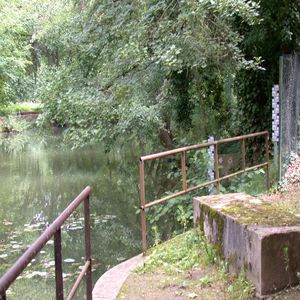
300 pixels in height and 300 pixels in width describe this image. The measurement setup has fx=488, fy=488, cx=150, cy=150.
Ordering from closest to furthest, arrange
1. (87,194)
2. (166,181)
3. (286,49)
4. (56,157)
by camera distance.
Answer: (87,194) < (286,49) < (166,181) < (56,157)

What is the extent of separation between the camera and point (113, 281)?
16.8 ft

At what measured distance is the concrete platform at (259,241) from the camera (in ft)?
13.3

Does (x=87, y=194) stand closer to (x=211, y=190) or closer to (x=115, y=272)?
(x=115, y=272)

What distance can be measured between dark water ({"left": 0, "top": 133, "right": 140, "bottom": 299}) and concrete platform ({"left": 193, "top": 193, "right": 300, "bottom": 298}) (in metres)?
3.40

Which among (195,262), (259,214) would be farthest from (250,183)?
Answer: (259,214)

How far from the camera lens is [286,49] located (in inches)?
363

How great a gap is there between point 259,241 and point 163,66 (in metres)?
5.47

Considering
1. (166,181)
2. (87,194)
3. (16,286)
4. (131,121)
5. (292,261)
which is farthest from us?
(166,181)

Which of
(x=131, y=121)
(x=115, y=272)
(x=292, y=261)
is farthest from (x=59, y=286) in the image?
(x=131, y=121)

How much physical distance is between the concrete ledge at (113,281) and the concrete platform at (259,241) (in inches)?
39.6

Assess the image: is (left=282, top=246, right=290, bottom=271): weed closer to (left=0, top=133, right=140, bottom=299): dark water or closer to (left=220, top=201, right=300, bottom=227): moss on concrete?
(left=220, top=201, right=300, bottom=227): moss on concrete

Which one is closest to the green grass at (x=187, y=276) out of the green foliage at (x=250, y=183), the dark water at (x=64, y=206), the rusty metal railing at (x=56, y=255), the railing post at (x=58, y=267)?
the rusty metal railing at (x=56, y=255)

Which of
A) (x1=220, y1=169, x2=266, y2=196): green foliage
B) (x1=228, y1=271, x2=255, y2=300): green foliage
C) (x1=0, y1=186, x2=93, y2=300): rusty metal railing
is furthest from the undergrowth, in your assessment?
(x1=220, y1=169, x2=266, y2=196): green foliage

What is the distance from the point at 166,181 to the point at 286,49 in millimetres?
6526
